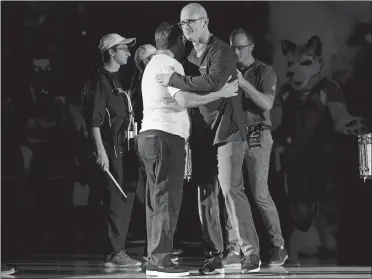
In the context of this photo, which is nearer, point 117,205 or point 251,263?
point 251,263

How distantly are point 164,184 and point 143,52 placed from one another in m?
1.27

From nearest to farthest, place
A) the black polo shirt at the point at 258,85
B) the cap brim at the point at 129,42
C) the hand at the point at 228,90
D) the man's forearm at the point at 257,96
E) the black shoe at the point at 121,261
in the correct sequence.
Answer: the hand at the point at 228,90 < the man's forearm at the point at 257,96 < the black polo shirt at the point at 258,85 < the black shoe at the point at 121,261 < the cap brim at the point at 129,42

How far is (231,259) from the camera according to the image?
465 cm

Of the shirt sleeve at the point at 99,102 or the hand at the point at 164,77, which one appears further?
the shirt sleeve at the point at 99,102


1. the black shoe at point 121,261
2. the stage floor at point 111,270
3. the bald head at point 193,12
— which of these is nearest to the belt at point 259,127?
the bald head at point 193,12

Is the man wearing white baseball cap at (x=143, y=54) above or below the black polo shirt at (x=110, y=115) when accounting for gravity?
above

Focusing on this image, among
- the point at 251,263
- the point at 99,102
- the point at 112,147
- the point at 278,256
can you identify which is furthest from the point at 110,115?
the point at 278,256

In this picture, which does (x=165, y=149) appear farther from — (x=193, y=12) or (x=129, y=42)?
(x=129, y=42)

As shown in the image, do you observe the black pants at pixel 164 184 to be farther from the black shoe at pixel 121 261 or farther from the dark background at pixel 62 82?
the dark background at pixel 62 82

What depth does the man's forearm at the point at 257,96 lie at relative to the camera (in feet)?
Answer: 15.1

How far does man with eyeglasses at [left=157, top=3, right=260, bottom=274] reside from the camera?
4375mm

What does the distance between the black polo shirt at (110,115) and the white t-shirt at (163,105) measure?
1.90 feet

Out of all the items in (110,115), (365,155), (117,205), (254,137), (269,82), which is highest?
(269,82)

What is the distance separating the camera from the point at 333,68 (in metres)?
5.04
